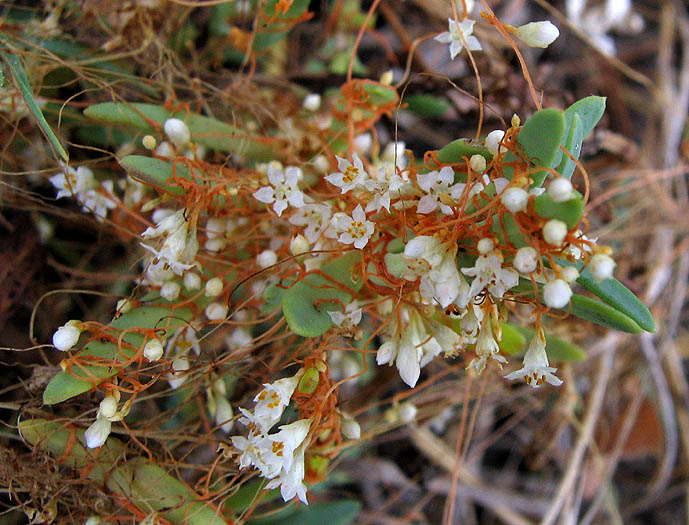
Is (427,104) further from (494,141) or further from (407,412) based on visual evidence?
(407,412)

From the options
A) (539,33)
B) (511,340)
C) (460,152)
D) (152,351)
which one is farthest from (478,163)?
(152,351)

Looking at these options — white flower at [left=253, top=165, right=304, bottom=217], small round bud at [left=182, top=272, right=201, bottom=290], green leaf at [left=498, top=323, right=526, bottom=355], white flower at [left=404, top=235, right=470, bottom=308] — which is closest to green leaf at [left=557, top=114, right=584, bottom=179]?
white flower at [left=404, top=235, right=470, bottom=308]

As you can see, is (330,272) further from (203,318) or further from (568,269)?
(568,269)

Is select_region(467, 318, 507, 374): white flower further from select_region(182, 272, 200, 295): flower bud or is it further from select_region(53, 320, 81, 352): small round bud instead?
select_region(53, 320, 81, 352): small round bud

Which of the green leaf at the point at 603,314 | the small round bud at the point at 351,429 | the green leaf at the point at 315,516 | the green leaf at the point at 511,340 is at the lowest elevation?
the green leaf at the point at 315,516

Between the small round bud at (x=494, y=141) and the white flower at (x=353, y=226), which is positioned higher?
the small round bud at (x=494, y=141)

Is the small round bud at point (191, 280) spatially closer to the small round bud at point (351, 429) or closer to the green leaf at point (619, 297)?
the small round bud at point (351, 429)

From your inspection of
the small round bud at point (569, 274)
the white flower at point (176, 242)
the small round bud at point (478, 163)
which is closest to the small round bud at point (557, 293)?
the small round bud at point (569, 274)
